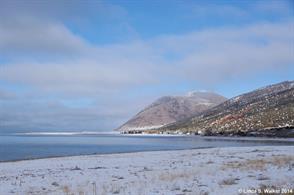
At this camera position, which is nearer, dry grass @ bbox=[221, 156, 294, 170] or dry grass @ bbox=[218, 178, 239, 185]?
dry grass @ bbox=[218, 178, 239, 185]

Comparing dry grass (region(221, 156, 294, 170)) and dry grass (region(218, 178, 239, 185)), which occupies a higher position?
dry grass (region(221, 156, 294, 170))

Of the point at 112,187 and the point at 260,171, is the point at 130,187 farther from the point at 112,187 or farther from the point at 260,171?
the point at 260,171

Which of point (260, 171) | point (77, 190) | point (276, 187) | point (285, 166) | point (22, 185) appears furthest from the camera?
point (285, 166)

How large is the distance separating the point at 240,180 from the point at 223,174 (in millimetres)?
3159

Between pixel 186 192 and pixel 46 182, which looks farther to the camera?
pixel 46 182

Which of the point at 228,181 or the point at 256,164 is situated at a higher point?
the point at 256,164

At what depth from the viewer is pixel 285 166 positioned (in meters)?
30.7

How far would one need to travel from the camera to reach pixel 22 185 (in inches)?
1039

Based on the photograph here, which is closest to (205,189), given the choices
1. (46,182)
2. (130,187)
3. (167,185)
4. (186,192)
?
(186,192)

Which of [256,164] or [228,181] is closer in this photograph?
[228,181]

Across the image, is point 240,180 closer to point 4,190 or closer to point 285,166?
point 285,166

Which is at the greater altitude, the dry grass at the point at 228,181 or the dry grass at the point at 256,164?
the dry grass at the point at 256,164

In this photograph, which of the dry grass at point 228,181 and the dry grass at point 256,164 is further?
the dry grass at point 256,164

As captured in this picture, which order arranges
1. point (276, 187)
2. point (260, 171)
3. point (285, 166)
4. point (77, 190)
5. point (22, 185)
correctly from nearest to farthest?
point (276, 187)
point (77, 190)
point (22, 185)
point (260, 171)
point (285, 166)
